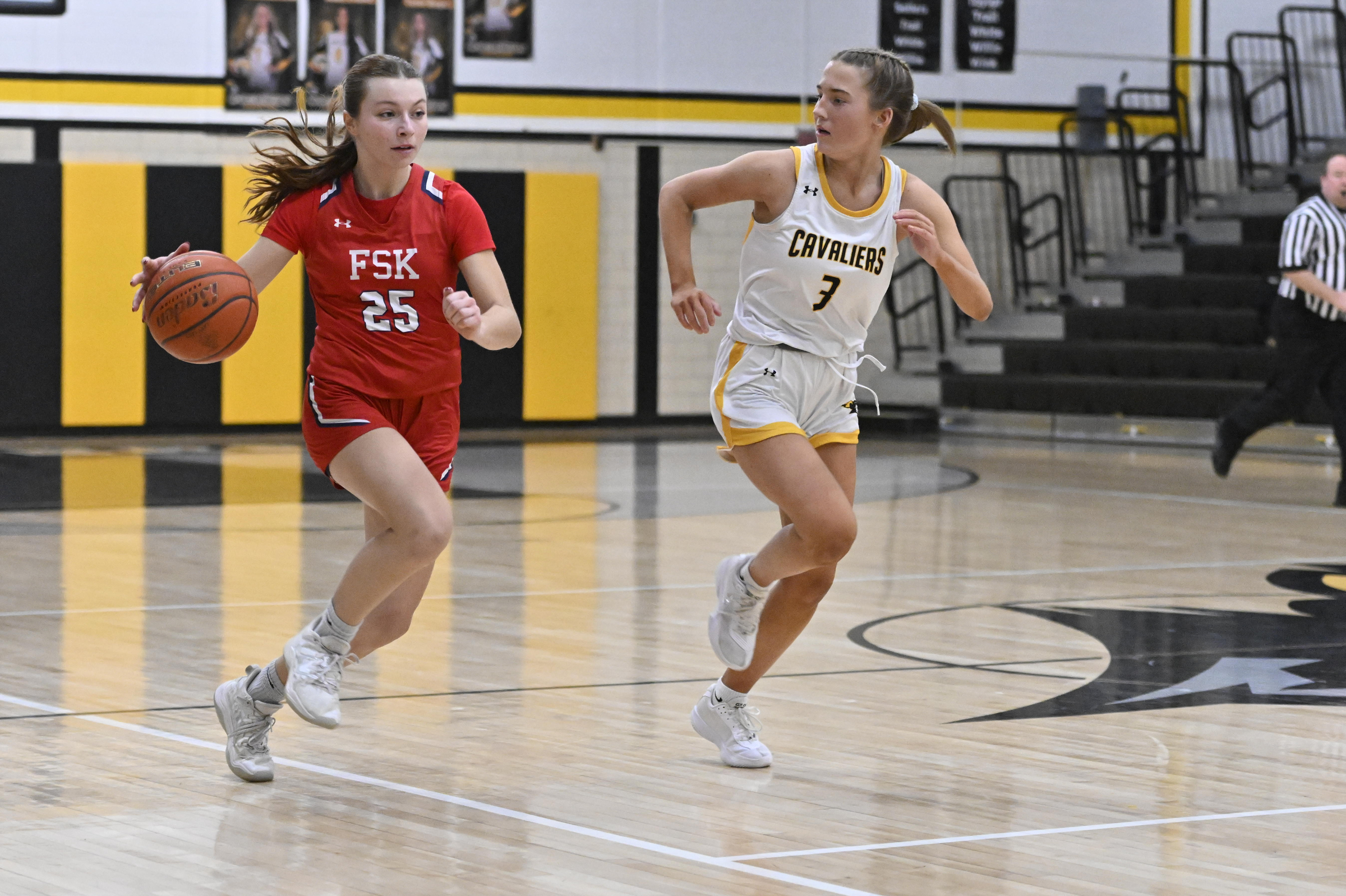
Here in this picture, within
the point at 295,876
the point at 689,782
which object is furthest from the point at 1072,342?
the point at 295,876

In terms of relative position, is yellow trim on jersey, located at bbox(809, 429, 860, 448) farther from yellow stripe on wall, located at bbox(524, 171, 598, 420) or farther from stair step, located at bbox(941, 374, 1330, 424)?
yellow stripe on wall, located at bbox(524, 171, 598, 420)

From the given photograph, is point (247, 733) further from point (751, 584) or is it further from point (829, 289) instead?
point (829, 289)

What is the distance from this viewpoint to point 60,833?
3.95m

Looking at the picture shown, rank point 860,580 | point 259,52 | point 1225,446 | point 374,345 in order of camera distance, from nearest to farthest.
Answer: point 374,345 → point 860,580 → point 1225,446 → point 259,52

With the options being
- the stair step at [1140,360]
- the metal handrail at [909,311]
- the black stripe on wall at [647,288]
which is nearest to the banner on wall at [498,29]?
the black stripe on wall at [647,288]

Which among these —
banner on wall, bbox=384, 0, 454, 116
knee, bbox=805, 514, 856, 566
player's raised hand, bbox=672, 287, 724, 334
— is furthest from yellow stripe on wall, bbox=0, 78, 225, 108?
knee, bbox=805, 514, 856, 566

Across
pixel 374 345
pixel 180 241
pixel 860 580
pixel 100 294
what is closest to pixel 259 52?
pixel 180 241

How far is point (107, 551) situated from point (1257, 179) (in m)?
12.5

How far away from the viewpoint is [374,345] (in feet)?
14.5

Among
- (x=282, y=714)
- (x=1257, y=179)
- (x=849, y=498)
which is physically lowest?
→ (x=282, y=714)

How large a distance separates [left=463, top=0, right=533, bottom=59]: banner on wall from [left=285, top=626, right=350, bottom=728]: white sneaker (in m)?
12.2

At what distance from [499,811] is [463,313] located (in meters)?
1.04

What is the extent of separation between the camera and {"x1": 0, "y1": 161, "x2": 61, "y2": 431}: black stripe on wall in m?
14.6

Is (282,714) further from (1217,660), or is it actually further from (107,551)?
(107,551)
